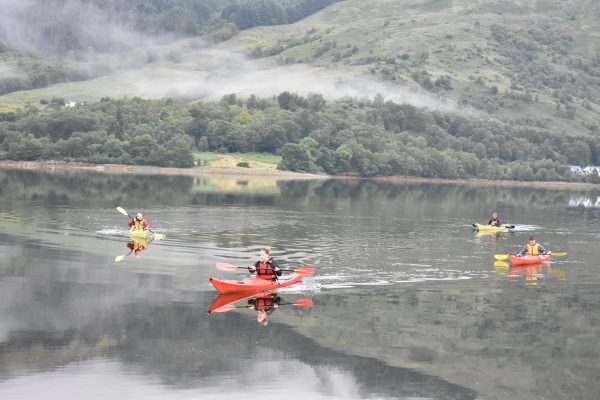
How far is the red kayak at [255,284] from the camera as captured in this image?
56241mm

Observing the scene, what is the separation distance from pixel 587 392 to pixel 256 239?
170ft

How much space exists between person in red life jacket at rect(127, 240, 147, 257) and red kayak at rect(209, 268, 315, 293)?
19.1 m

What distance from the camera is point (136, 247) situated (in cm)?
8019

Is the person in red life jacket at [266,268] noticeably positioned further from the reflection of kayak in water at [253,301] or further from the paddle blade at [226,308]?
the paddle blade at [226,308]

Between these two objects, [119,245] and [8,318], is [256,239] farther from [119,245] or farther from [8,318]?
[8,318]

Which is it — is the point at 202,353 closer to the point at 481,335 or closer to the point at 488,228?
the point at 481,335

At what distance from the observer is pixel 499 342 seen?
48.1 meters

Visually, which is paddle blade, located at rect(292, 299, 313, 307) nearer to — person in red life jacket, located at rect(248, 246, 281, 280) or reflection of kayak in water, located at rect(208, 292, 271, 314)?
reflection of kayak in water, located at rect(208, 292, 271, 314)

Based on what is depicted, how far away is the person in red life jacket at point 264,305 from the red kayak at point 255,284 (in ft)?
2.52

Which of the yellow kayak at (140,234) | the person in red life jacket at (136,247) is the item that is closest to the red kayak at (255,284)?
the person in red life jacket at (136,247)

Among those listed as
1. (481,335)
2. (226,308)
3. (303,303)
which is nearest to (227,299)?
(226,308)

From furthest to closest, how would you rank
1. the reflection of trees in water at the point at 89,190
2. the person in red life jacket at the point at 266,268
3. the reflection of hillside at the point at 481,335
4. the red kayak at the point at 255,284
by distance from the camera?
the reflection of trees in water at the point at 89,190 → the person in red life jacket at the point at 266,268 → the red kayak at the point at 255,284 → the reflection of hillside at the point at 481,335

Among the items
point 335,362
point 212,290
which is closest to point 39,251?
point 212,290

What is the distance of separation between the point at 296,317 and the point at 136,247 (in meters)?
31.5
